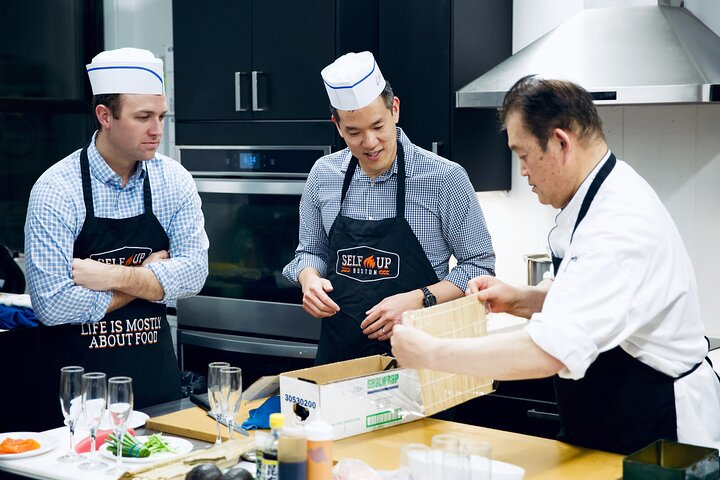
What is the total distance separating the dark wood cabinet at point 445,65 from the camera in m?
3.75

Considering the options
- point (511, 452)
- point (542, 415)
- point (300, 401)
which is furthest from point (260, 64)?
point (511, 452)

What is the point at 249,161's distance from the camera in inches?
161

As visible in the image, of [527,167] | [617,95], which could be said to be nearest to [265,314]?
[617,95]

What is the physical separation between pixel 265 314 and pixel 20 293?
1.04 m

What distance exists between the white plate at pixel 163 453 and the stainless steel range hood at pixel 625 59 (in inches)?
69.1

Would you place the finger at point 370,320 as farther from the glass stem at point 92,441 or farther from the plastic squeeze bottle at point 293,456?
the plastic squeeze bottle at point 293,456

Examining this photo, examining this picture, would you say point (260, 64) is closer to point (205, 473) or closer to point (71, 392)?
point (71, 392)

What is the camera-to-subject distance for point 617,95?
3.20 metres

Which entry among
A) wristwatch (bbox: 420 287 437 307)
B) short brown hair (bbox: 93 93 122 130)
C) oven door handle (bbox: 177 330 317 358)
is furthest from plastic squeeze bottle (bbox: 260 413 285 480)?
oven door handle (bbox: 177 330 317 358)

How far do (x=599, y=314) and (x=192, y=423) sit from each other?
1.08 meters

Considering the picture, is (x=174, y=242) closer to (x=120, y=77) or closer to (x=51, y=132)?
(x=120, y=77)

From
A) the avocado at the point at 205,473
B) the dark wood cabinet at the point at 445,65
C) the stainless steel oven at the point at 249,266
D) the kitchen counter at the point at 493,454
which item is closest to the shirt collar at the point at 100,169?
the kitchen counter at the point at 493,454

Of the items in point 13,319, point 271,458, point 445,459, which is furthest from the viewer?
point 13,319

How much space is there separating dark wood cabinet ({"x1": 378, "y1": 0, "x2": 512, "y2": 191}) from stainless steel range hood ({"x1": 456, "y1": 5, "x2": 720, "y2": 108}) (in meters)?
0.16
